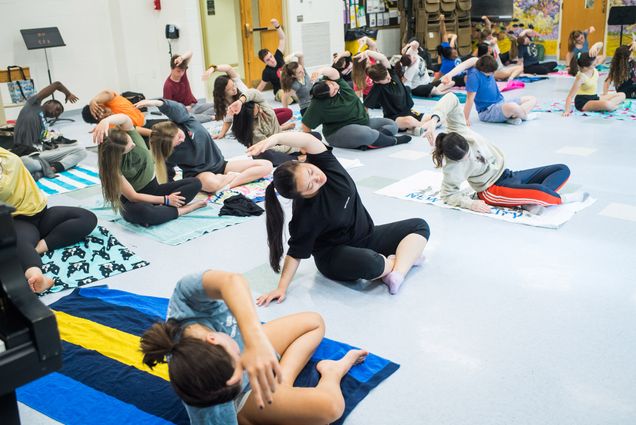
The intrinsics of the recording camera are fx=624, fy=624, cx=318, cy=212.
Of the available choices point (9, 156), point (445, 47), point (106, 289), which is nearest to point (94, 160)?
point (9, 156)

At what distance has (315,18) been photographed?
1048 cm

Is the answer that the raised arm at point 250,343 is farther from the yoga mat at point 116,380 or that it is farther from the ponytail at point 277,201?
the ponytail at point 277,201

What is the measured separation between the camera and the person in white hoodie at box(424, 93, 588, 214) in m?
4.02

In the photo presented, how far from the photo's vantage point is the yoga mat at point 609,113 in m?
6.89

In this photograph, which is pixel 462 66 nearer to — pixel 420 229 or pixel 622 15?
pixel 420 229

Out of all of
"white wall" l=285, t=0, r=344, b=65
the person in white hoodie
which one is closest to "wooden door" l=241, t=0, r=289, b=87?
"white wall" l=285, t=0, r=344, b=65

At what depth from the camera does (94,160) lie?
6.20 m

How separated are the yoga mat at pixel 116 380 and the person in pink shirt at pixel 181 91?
4.96 m

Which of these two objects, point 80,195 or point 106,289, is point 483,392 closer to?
point 106,289

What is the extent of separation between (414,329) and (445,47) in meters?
7.33

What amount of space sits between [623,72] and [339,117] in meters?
3.62

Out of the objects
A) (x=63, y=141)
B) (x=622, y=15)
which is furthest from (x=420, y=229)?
(x=622, y=15)

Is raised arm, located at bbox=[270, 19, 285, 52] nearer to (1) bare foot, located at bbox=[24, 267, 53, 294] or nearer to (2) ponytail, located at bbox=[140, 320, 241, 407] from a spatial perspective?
(1) bare foot, located at bbox=[24, 267, 53, 294]

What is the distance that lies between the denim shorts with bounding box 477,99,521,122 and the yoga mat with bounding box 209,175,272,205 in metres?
2.97
